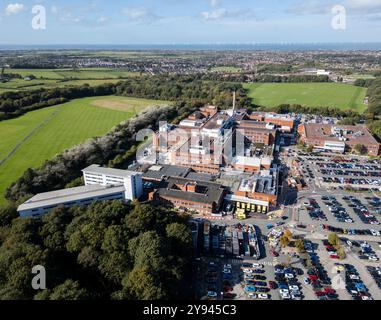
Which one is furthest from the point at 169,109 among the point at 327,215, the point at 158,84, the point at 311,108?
the point at 327,215

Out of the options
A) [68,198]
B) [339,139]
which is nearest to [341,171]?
[339,139]

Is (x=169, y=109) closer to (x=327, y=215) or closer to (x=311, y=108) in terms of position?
(x=311, y=108)

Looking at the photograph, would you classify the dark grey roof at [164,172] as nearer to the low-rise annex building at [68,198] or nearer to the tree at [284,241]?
the low-rise annex building at [68,198]

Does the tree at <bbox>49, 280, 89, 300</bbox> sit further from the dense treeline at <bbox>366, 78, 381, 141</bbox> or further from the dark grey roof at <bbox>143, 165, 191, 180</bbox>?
the dense treeline at <bbox>366, 78, 381, 141</bbox>

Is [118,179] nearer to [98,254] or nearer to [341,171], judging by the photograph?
[98,254]

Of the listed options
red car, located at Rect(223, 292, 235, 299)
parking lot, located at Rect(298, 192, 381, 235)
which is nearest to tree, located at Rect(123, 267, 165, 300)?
red car, located at Rect(223, 292, 235, 299)

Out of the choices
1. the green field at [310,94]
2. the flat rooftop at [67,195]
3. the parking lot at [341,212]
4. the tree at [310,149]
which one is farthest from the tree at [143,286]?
the green field at [310,94]
